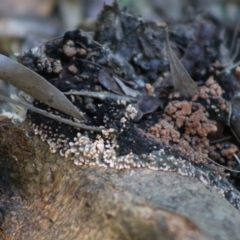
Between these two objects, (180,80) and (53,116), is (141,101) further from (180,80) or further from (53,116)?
(53,116)

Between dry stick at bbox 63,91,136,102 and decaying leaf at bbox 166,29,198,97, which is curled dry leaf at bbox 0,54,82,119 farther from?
decaying leaf at bbox 166,29,198,97

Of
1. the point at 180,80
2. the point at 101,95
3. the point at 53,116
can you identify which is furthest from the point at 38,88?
the point at 180,80

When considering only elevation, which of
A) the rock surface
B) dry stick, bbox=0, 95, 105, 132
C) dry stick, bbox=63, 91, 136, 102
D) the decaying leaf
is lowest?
the rock surface

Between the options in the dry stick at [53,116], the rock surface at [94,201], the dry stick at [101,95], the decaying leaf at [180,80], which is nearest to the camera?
the rock surface at [94,201]

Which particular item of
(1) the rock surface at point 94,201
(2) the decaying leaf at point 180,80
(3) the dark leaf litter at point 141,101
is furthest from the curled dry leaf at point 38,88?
(2) the decaying leaf at point 180,80

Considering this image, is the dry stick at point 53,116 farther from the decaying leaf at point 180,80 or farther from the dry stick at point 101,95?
the decaying leaf at point 180,80

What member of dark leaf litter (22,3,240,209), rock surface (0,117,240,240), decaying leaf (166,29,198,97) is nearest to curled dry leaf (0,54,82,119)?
dark leaf litter (22,3,240,209)
